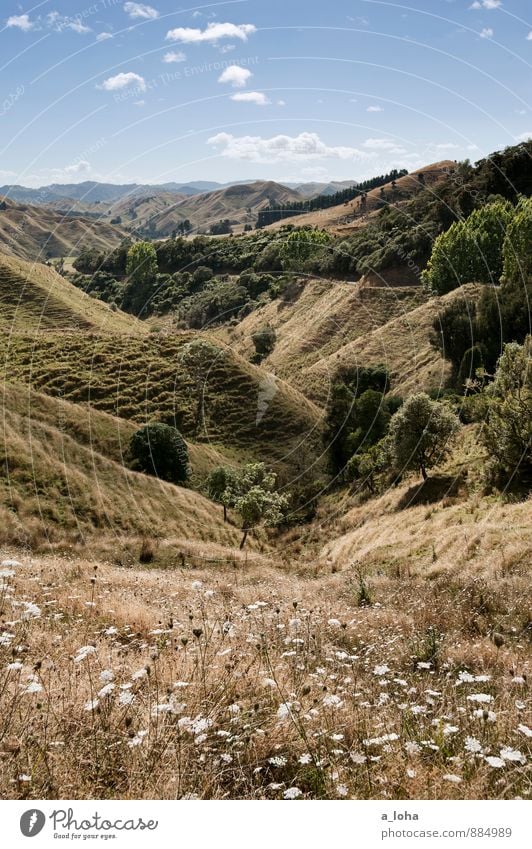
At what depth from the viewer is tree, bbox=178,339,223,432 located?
69.0 meters

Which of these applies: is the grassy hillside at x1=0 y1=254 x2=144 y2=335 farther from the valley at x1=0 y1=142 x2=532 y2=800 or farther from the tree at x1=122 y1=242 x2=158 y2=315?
the tree at x1=122 y1=242 x2=158 y2=315

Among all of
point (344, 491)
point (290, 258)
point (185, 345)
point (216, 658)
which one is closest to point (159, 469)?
point (344, 491)

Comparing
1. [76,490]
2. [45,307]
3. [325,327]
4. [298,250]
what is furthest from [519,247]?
[45,307]

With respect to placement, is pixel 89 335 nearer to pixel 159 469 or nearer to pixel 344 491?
pixel 159 469

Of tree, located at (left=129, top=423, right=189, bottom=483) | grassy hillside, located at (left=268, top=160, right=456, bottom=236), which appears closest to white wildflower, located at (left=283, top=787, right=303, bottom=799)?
tree, located at (left=129, top=423, right=189, bottom=483)

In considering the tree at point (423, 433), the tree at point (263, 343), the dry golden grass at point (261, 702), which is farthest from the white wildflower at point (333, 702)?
the tree at point (263, 343)

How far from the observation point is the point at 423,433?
44.4 meters

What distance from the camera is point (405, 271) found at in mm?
106125

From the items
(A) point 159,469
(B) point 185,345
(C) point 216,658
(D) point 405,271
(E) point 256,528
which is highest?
(D) point 405,271

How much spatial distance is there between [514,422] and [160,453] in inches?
1166

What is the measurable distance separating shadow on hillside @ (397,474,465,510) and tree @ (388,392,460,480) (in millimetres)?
1330

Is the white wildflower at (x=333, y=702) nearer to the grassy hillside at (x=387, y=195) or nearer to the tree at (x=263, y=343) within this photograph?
the tree at (x=263, y=343)

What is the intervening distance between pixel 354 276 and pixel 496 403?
84686 mm

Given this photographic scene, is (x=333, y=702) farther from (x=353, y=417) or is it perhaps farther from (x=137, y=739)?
(x=353, y=417)
